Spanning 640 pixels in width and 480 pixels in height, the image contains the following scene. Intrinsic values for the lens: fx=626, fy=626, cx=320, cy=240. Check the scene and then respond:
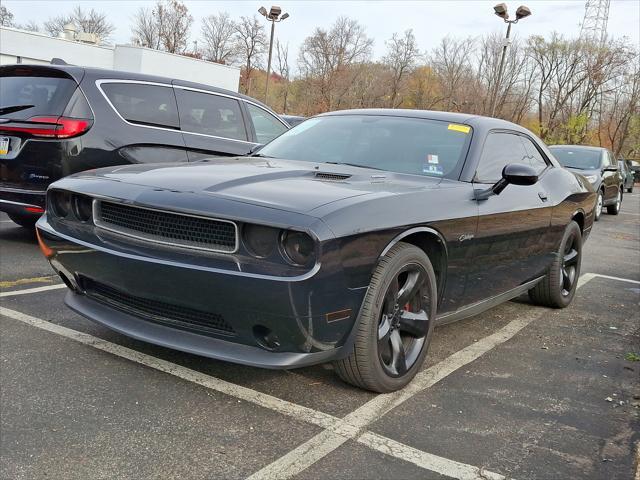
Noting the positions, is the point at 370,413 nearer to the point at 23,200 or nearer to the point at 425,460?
the point at 425,460

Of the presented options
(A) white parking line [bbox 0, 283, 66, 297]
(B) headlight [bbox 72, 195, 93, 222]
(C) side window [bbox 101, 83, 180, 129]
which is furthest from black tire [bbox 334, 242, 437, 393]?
(C) side window [bbox 101, 83, 180, 129]

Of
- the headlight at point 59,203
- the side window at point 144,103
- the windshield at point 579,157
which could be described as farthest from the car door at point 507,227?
the windshield at point 579,157

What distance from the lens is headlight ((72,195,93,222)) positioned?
312 cm

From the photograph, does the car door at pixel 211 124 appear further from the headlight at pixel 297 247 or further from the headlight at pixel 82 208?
the headlight at pixel 297 247

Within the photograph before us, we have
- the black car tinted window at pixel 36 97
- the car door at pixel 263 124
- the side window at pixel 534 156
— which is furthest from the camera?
the car door at pixel 263 124

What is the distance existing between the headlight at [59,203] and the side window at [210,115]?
3216 millimetres

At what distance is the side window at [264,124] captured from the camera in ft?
23.7

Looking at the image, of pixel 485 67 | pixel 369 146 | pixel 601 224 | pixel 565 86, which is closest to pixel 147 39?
pixel 485 67

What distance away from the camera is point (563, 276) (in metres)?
5.20

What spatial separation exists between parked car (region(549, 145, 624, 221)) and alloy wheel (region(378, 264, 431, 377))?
10.4 m

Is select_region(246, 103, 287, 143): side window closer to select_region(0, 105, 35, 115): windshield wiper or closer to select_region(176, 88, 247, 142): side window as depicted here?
select_region(176, 88, 247, 142): side window

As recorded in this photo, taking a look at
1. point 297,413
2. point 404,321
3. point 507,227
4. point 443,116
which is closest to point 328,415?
point 297,413

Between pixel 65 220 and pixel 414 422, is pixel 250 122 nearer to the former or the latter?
pixel 65 220

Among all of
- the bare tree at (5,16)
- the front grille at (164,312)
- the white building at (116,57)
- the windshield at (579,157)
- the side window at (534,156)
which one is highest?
the bare tree at (5,16)
